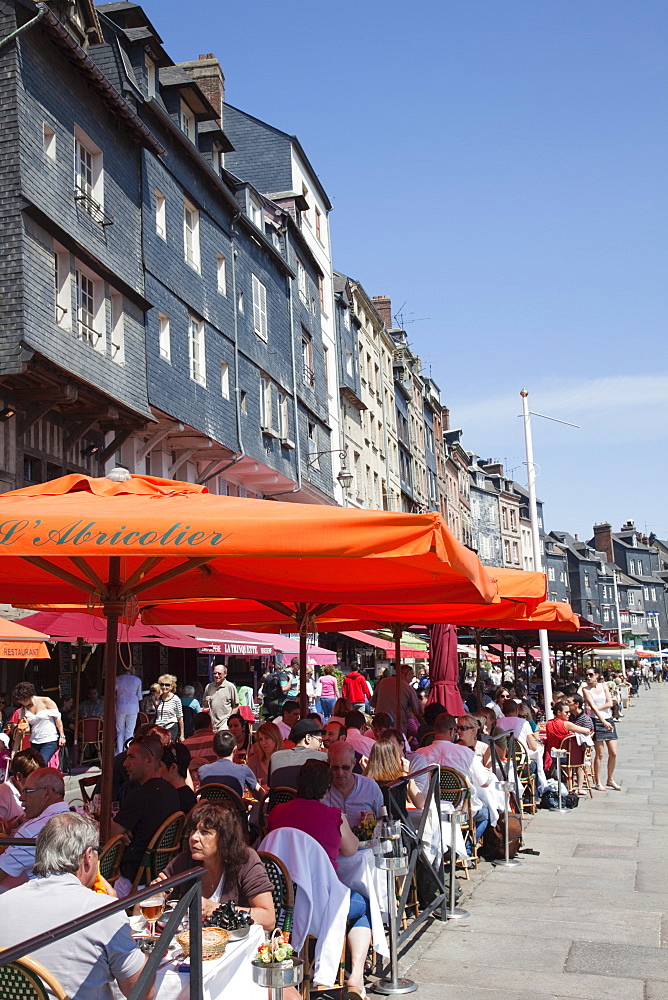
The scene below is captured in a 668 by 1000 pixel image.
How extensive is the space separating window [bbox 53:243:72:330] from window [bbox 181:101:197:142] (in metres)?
8.73

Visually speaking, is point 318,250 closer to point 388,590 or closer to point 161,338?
point 161,338

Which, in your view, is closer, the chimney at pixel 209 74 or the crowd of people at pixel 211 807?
the crowd of people at pixel 211 807

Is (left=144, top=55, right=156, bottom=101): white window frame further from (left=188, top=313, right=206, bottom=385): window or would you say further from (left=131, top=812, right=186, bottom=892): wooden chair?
(left=131, top=812, right=186, bottom=892): wooden chair

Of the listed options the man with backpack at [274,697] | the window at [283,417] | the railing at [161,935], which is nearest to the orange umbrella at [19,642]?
the man with backpack at [274,697]

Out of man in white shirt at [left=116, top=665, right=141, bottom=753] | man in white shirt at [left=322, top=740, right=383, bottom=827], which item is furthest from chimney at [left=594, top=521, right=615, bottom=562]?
man in white shirt at [left=322, top=740, right=383, bottom=827]

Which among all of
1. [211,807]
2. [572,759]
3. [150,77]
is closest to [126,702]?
[572,759]

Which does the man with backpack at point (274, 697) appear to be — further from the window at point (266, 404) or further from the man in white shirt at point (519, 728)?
the window at point (266, 404)

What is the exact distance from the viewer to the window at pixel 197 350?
25016 mm

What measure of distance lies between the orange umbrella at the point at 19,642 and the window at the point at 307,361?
22.6m

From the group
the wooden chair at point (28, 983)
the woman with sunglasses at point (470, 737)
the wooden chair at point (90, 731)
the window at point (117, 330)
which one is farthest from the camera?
the window at point (117, 330)

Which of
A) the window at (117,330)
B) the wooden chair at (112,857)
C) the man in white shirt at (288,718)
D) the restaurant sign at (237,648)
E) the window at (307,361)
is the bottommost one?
the wooden chair at (112,857)

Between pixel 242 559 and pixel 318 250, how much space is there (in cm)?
3397

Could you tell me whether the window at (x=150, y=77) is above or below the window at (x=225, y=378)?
above

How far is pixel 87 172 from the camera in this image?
20.5 m
